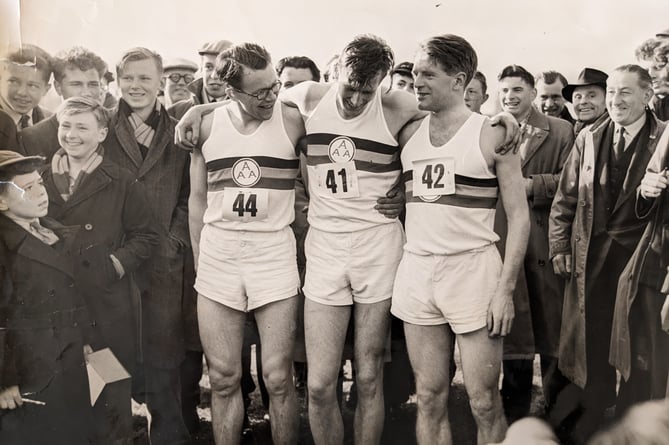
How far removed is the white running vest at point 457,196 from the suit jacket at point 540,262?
14.0 inches

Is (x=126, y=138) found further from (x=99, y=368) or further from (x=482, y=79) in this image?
(x=482, y=79)

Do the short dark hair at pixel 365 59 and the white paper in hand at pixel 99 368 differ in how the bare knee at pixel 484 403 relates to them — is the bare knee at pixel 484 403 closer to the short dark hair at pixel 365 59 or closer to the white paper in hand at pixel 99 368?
the short dark hair at pixel 365 59

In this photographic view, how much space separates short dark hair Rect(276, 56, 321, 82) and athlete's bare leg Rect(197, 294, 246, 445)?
121 centimetres

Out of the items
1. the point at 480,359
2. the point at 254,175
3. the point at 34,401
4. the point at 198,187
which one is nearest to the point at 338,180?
the point at 254,175

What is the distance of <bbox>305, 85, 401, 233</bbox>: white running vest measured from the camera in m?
3.40

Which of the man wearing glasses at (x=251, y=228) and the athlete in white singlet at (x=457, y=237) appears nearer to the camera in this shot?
the athlete in white singlet at (x=457, y=237)

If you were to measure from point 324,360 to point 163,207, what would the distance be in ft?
3.70

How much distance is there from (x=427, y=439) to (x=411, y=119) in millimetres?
1517

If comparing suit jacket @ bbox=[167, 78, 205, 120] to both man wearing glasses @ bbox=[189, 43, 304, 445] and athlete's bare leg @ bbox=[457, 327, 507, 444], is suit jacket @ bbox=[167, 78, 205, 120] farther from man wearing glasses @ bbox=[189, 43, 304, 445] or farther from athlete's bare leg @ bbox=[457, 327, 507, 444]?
athlete's bare leg @ bbox=[457, 327, 507, 444]

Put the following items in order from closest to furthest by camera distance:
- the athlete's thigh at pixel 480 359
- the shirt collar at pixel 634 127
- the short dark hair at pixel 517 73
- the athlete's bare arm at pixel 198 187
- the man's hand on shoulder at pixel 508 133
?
the man's hand on shoulder at pixel 508 133 → the athlete's thigh at pixel 480 359 → the shirt collar at pixel 634 127 → the short dark hair at pixel 517 73 → the athlete's bare arm at pixel 198 187

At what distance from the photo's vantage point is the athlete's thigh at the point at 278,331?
3.48m

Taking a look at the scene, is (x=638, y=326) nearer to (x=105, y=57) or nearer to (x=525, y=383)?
(x=525, y=383)

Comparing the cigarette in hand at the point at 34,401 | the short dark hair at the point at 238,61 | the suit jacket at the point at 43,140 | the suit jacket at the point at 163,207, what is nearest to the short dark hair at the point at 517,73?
the short dark hair at the point at 238,61

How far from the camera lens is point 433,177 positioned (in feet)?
10.7
